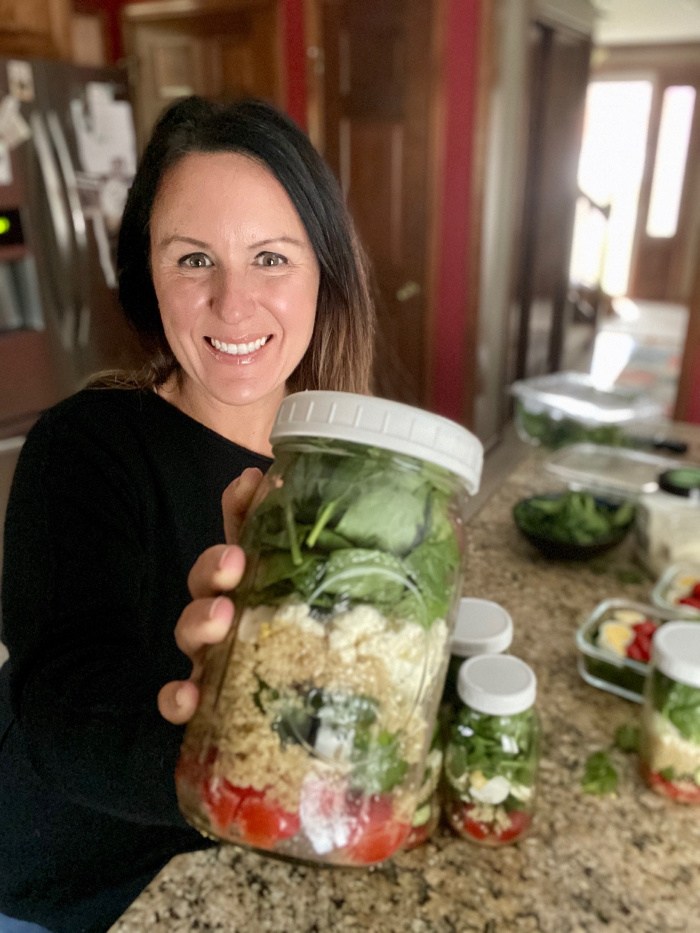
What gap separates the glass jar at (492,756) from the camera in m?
0.67

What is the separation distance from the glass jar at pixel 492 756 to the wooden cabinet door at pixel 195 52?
10.1 ft

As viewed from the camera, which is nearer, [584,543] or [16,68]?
[584,543]

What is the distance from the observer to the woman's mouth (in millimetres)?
750

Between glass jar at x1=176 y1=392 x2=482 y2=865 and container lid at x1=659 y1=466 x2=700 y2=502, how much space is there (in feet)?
2.82

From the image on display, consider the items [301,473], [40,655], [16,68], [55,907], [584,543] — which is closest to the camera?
[301,473]

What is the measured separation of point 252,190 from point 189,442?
29 centimetres

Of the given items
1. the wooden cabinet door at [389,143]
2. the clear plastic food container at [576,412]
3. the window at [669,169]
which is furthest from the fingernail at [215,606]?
the window at [669,169]

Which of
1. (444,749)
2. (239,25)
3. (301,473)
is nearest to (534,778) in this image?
(444,749)

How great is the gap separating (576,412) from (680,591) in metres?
0.74

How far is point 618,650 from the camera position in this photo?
916mm

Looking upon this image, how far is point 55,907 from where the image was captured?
829 millimetres

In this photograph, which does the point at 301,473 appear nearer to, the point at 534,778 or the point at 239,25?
the point at 534,778

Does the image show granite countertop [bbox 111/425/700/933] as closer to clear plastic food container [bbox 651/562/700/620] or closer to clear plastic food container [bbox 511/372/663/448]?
clear plastic food container [bbox 651/562/700/620]

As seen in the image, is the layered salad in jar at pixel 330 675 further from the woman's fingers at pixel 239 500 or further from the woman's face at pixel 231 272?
the woman's face at pixel 231 272
